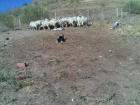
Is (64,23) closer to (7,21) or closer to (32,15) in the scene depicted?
(32,15)

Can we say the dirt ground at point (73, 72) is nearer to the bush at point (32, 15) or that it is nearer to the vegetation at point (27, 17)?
the vegetation at point (27, 17)

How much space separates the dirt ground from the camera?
6.79m

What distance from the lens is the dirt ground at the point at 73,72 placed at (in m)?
6.79

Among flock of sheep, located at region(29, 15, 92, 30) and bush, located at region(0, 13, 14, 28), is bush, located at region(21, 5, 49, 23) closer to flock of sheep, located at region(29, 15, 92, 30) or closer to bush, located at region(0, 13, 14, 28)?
bush, located at region(0, 13, 14, 28)

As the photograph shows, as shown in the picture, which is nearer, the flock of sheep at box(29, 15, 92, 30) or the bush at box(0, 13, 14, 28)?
the flock of sheep at box(29, 15, 92, 30)

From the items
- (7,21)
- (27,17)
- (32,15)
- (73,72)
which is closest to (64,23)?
(32,15)

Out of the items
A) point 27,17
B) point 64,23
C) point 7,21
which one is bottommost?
point 64,23

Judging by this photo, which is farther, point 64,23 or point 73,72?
→ point 64,23

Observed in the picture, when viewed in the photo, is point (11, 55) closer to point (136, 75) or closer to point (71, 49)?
point (71, 49)

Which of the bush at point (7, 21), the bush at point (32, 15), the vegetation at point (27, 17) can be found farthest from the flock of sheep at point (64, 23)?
the bush at point (32, 15)

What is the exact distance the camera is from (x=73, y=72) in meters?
8.66

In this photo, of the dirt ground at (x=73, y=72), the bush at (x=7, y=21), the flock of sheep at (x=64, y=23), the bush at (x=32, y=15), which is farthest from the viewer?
the bush at (x=32, y=15)

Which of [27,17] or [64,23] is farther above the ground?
[27,17]

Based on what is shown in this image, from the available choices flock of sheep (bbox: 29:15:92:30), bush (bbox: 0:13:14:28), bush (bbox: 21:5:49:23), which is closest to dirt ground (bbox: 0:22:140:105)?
flock of sheep (bbox: 29:15:92:30)
